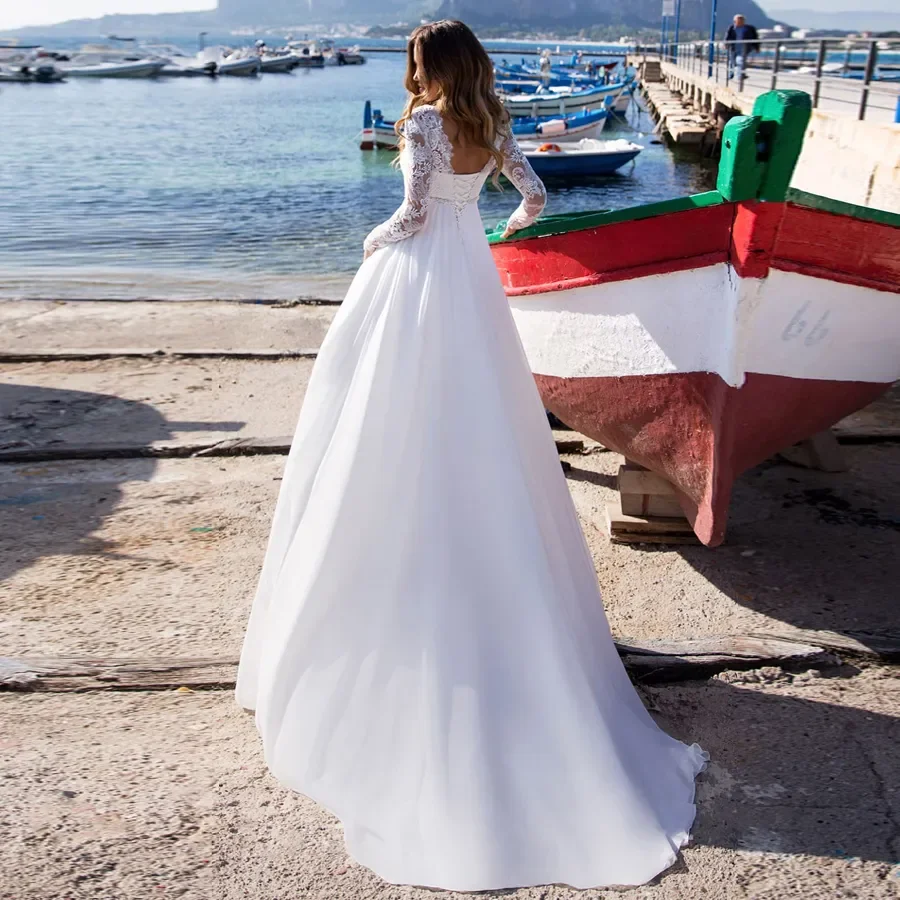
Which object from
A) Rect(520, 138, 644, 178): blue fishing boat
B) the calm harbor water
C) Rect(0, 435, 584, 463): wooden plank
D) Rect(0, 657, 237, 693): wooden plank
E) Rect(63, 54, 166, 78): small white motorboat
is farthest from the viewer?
Rect(63, 54, 166, 78): small white motorboat

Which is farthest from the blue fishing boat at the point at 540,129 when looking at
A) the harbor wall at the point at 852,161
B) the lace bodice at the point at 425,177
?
the lace bodice at the point at 425,177

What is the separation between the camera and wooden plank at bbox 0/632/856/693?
12.3 ft

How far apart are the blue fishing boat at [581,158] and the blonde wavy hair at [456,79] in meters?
21.2

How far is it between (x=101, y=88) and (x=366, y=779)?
72.6 metres

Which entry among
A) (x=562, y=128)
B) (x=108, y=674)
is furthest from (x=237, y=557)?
(x=562, y=128)

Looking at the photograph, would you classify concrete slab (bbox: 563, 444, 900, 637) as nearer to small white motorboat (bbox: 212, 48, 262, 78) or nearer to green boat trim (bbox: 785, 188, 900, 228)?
green boat trim (bbox: 785, 188, 900, 228)

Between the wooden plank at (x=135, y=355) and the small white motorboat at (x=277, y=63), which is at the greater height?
the wooden plank at (x=135, y=355)

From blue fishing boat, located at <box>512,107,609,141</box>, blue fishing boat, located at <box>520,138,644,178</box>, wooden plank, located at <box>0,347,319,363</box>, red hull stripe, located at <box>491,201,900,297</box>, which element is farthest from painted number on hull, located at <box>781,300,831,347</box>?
blue fishing boat, located at <box>512,107,609,141</box>

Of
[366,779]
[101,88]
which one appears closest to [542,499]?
[366,779]

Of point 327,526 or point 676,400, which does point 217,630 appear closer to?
point 327,526

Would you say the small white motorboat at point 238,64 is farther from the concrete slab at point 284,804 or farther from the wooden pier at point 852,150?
the concrete slab at point 284,804

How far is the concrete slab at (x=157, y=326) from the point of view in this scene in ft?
28.8

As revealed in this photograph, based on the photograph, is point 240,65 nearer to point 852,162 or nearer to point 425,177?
point 852,162

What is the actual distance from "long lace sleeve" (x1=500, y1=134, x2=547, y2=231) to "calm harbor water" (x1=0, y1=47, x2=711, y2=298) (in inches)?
383
